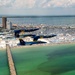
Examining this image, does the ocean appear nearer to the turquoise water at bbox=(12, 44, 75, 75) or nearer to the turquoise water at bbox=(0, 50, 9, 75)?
the turquoise water at bbox=(12, 44, 75, 75)

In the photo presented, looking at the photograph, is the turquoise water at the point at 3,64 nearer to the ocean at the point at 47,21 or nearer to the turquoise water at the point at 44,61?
the turquoise water at the point at 44,61

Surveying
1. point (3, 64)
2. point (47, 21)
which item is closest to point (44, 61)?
point (3, 64)

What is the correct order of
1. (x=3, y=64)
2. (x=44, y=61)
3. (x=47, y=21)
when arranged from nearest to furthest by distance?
(x=3, y=64) → (x=44, y=61) → (x=47, y=21)

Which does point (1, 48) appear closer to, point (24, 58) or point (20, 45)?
point (20, 45)

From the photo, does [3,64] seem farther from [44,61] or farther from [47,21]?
[47,21]

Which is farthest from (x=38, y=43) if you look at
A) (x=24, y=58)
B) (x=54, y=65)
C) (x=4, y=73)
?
(x=4, y=73)

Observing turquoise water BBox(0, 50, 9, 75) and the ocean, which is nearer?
turquoise water BBox(0, 50, 9, 75)

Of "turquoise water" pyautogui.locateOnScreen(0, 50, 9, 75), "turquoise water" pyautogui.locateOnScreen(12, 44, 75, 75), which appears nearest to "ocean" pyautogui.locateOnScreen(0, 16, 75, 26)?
"turquoise water" pyautogui.locateOnScreen(12, 44, 75, 75)

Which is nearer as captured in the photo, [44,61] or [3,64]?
[3,64]

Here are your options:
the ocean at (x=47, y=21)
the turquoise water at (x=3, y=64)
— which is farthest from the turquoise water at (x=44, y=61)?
the ocean at (x=47, y=21)

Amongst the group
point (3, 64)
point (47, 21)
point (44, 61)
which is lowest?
point (3, 64)
